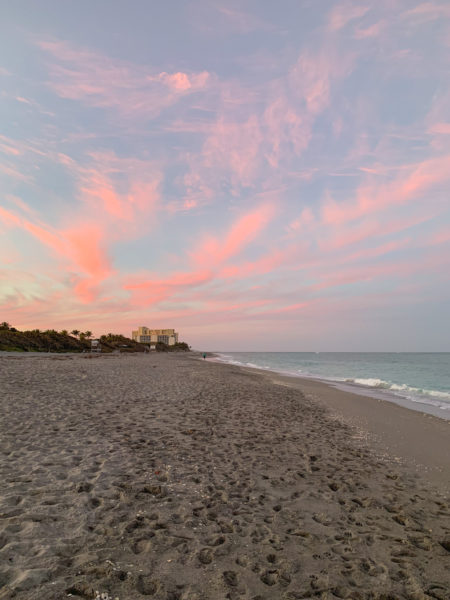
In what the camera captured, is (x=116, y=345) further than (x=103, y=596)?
Yes

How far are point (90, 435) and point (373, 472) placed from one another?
7.66 m

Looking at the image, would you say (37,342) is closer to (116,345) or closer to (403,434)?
(116,345)

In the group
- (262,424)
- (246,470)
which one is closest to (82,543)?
(246,470)

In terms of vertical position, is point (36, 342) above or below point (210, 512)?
above

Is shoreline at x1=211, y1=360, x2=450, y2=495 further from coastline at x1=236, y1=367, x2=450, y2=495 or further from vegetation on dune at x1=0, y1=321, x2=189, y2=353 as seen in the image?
vegetation on dune at x1=0, y1=321, x2=189, y2=353

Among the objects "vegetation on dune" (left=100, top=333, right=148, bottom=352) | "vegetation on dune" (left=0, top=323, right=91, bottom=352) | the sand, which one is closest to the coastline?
the sand

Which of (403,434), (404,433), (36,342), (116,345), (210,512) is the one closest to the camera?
(210,512)

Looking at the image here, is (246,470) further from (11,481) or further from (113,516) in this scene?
(11,481)

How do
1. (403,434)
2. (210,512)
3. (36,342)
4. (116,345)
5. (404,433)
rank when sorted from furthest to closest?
(116,345) < (36,342) < (404,433) < (403,434) < (210,512)

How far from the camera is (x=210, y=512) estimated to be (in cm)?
544

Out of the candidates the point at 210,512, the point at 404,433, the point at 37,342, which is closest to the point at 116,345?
the point at 37,342

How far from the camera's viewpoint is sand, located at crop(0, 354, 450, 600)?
3.82 metres

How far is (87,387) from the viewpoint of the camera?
17.7m

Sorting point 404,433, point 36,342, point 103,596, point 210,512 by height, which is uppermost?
point 36,342
